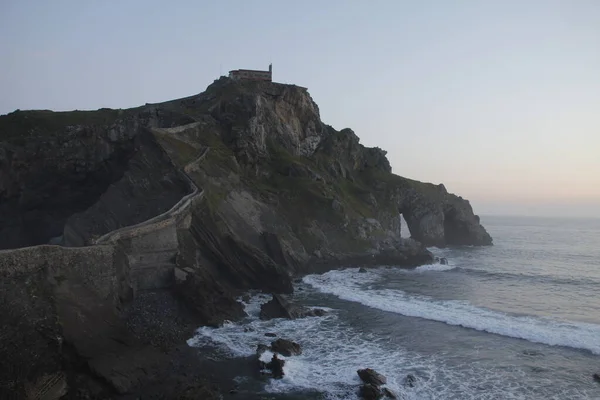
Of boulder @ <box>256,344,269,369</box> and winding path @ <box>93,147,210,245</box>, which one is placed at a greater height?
winding path @ <box>93,147,210,245</box>

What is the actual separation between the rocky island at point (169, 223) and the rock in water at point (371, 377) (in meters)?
7.95

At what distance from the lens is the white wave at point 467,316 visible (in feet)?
99.7

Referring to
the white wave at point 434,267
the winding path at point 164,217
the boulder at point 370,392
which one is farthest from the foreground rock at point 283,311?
the white wave at point 434,267

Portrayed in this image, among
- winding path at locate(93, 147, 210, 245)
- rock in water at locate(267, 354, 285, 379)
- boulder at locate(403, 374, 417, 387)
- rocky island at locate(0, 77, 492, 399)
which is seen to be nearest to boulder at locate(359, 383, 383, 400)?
boulder at locate(403, 374, 417, 387)

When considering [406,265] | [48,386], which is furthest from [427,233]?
[48,386]

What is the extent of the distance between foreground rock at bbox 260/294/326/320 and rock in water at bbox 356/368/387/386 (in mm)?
11575

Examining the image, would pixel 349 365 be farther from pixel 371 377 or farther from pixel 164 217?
pixel 164 217

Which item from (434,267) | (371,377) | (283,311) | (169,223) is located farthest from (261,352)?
(434,267)

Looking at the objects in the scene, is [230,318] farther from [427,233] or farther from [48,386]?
[427,233]

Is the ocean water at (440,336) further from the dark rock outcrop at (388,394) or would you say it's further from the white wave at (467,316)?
the dark rock outcrop at (388,394)

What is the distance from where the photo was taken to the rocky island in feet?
71.7

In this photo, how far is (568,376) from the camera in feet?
79.6

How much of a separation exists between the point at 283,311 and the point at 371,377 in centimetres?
1292

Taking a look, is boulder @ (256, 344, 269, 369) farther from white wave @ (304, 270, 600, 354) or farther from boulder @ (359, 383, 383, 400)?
white wave @ (304, 270, 600, 354)
